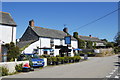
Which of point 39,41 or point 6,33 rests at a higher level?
point 6,33

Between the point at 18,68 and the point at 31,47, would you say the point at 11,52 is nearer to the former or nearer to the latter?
the point at 18,68

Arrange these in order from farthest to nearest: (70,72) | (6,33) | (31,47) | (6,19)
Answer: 1. (31,47)
2. (6,19)
3. (6,33)
4. (70,72)

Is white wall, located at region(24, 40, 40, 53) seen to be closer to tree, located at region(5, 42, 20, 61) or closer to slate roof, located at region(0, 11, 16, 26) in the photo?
slate roof, located at region(0, 11, 16, 26)

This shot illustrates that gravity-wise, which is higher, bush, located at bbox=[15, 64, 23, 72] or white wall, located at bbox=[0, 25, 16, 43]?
white wall, located at bbox=[0, 25, 16, 43]

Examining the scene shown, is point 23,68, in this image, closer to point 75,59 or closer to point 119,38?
point 75,59

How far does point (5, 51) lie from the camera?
63.0ft

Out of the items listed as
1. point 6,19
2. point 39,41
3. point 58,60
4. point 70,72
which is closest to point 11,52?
point 6,19

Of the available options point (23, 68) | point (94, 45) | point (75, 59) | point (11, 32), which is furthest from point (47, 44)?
point (94, 45)

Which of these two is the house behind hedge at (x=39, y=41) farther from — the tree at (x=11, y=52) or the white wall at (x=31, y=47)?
the tree at (x=11, y=52)

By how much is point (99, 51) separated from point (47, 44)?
17.8 m

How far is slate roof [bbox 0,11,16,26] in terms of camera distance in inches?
793

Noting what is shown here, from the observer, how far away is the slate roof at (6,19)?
20134mm

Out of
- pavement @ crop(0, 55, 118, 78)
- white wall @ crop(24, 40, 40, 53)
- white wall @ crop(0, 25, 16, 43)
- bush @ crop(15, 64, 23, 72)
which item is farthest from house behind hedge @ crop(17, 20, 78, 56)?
bush @ crop(15, 64, 23, 72)

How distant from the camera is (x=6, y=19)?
21172mm
